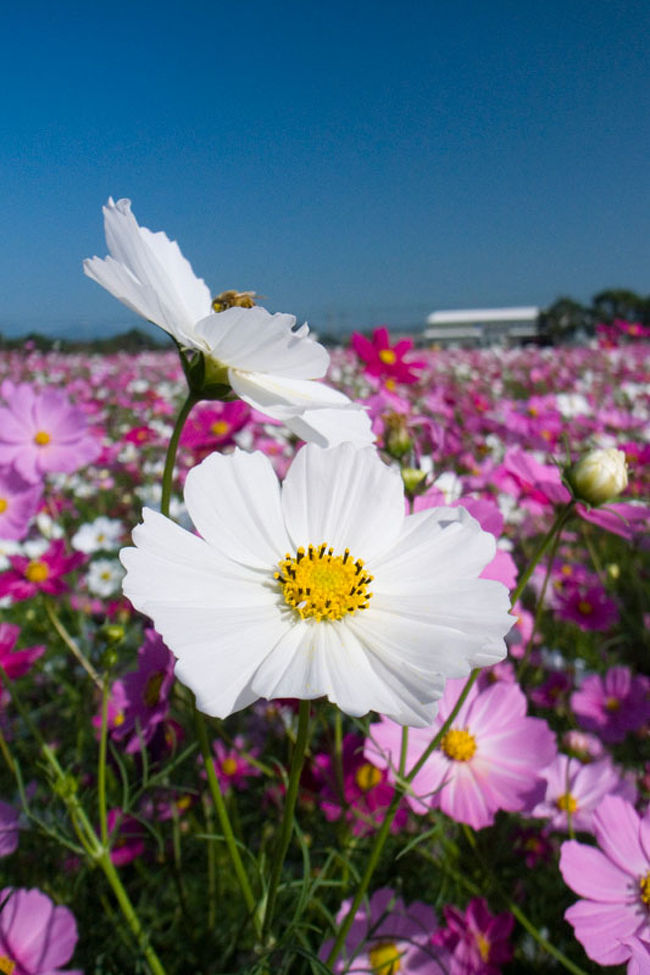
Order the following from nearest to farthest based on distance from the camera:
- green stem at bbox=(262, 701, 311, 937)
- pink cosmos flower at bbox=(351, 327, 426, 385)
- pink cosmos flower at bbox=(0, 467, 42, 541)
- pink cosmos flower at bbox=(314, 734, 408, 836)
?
green stem at bbox=(262, 701, 311, 937) < pink cosmos flower at bbox=(314, 734, 408, 836) < pink cosmos flower at bbox=(0, 467, 42, 541) < pink cosmos flower at bbox=(351, 327, 426, 385)

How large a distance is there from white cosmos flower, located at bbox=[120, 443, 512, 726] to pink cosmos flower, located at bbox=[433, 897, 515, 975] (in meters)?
0.41

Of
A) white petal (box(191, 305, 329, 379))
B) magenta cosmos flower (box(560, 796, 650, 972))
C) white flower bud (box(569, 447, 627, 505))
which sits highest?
white petal (box(191, 305, 329, 379))

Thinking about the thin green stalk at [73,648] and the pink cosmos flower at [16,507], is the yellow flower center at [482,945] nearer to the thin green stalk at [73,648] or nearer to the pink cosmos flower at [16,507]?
the thin green stalk at [73,648]

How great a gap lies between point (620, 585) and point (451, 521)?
1.53 m

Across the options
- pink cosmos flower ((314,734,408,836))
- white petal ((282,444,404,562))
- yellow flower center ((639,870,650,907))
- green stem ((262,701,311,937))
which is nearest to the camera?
green stem ((262,701,311,937))

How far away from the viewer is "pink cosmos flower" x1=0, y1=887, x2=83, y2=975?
1.85ft

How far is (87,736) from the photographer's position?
109 cm

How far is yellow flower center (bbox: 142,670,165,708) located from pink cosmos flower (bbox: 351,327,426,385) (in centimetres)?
61

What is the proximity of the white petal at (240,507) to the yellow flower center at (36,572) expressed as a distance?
64 cm

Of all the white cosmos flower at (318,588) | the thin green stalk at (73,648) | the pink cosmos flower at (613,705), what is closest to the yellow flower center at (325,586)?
the white cosmos flower at (318,588)

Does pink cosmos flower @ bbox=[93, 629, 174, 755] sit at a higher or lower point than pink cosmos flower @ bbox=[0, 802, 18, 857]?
higher

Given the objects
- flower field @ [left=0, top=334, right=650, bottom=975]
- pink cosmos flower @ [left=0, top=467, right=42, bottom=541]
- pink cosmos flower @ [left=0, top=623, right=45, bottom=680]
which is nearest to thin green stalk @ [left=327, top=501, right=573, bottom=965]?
flower field @ [left=0, top=334, right=650, bottom=975]

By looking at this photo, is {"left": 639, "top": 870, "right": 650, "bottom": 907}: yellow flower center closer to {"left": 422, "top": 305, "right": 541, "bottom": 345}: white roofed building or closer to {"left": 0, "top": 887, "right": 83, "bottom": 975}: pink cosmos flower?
{"left": 0, "top": 887, "right": 83, "bottom": 975}: pink cosmos flower

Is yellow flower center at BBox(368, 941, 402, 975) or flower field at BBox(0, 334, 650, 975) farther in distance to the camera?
yellow flower center at BBox(368, 941, 402, 975)
